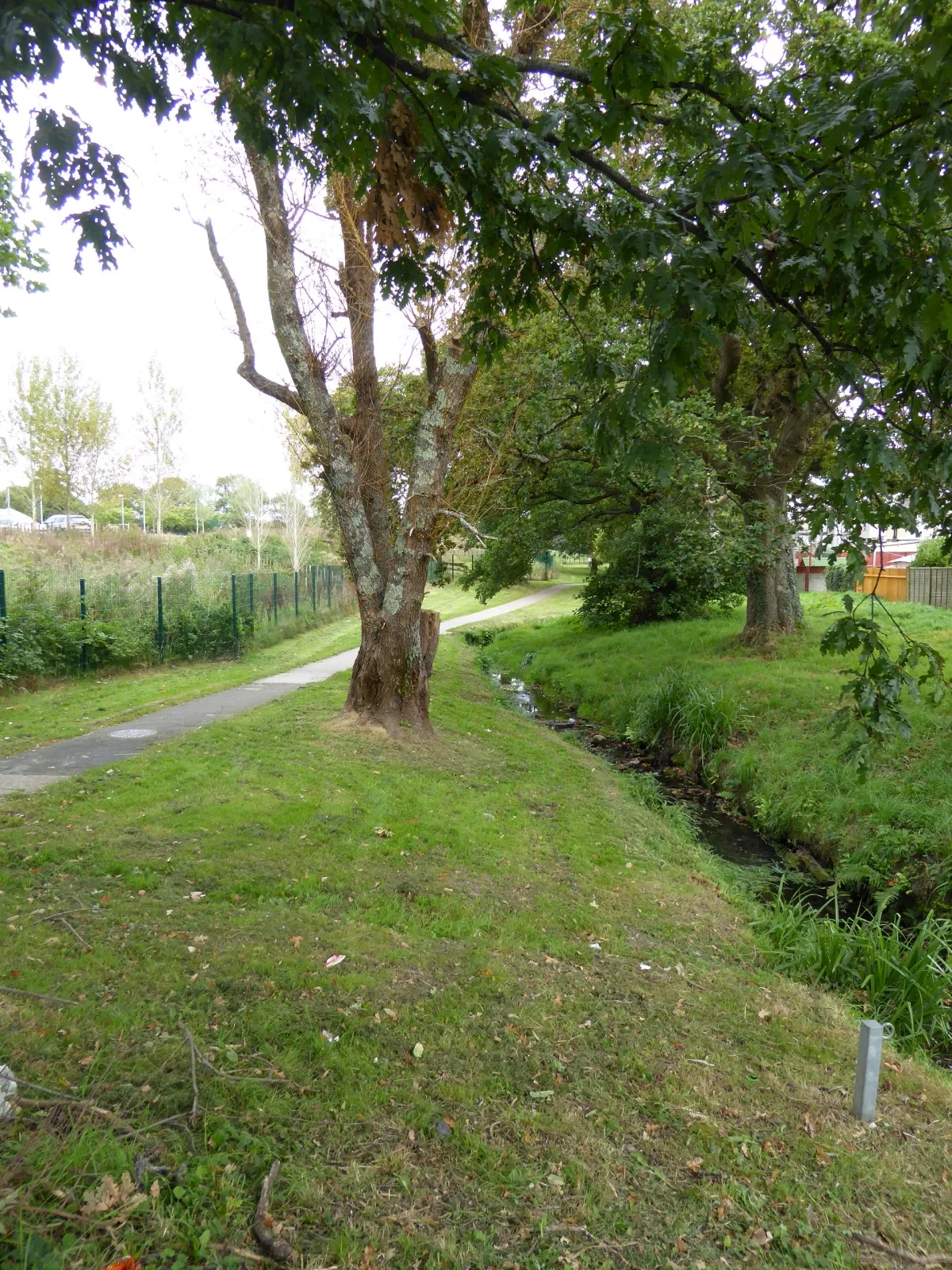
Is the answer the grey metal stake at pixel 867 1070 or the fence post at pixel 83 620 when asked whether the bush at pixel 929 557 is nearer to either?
the fence post at pixel 83 620

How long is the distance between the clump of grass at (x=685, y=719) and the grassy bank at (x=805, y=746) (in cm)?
23

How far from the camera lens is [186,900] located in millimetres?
5121

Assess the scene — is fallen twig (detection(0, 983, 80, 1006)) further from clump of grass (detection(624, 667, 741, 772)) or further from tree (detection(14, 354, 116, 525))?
tree (detection(14, 354, 116, 525))

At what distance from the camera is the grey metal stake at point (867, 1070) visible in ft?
11.7

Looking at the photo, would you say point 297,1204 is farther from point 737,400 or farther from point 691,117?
point 737,400

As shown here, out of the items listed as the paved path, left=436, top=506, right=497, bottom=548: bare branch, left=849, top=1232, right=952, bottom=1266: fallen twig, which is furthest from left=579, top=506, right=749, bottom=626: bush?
left=849, top=1232, right=952, bottom=1266: fallen twig

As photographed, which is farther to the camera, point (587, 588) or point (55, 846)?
point (587, 588)

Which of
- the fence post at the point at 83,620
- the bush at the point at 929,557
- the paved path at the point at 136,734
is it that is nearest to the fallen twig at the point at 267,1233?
the paved path at the point at 136,734

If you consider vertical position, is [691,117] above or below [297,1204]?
above

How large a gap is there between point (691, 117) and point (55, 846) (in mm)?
5888

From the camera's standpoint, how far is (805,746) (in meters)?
11.1

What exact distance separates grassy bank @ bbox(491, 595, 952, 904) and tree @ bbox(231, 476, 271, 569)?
19567 mm

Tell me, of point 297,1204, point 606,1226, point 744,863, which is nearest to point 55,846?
point 297,1204

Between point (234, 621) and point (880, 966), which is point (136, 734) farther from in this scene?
point (234, 621)
